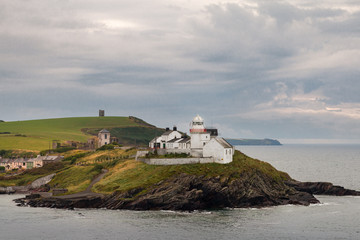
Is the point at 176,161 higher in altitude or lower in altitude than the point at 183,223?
higher

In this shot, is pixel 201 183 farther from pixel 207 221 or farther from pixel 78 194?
pixel 78 194

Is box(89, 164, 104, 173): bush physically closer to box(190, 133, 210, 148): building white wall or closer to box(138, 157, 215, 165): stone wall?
box(138, 157, 215, 165): stone wall

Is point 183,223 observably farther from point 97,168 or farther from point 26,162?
point 26,162

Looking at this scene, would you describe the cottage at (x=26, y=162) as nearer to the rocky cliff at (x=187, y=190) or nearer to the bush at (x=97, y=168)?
the bush at (x=97, y=168)

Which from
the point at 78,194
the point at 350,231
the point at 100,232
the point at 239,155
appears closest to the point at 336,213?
the point at 350,231

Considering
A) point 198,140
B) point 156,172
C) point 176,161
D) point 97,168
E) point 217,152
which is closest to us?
point 156,172

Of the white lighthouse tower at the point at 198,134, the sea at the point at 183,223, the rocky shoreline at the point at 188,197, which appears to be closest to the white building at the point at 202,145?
the white lighthouse tower at the point at 198,134

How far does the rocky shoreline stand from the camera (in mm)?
92312

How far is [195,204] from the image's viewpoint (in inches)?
3688

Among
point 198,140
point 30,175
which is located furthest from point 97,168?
point 198,140

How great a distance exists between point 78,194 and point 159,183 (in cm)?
1789

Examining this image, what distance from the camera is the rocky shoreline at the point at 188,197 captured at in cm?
9231

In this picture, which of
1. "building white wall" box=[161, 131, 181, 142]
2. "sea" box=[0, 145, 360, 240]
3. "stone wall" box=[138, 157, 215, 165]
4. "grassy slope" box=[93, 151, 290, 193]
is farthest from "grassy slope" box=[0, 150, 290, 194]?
"building white wall" box=[161, 131, 181, 142]

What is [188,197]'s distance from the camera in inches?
3661
